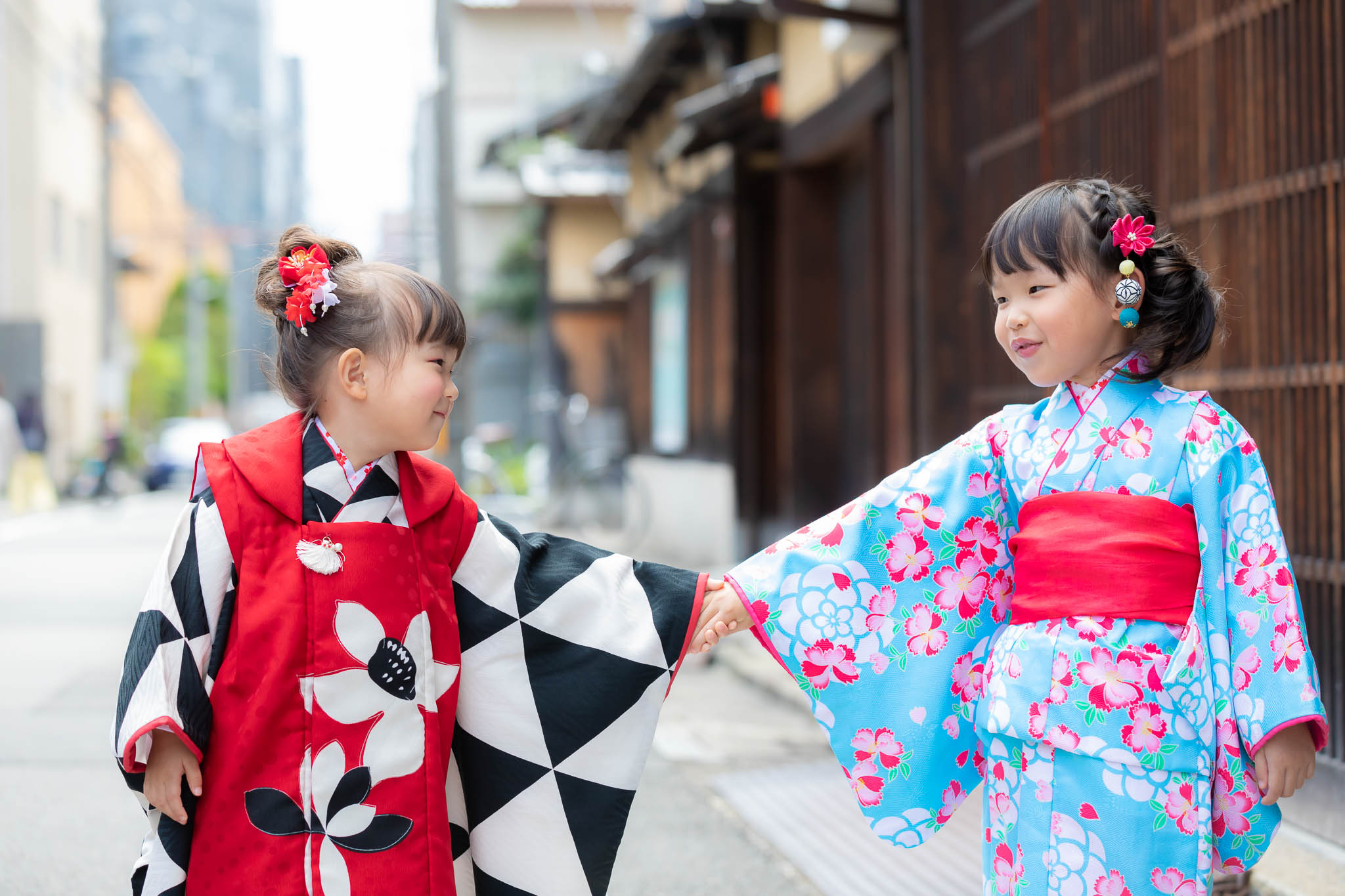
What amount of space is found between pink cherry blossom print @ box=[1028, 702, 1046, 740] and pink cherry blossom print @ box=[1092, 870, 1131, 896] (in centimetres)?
25

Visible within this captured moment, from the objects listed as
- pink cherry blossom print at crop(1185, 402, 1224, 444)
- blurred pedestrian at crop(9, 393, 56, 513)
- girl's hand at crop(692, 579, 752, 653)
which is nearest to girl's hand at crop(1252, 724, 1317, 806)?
pink cherry blossom print at crop(1185, 402, 1224, 444)

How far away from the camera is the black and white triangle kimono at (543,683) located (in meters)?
2.17

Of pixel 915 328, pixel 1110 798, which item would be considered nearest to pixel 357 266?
pixel 1110 798

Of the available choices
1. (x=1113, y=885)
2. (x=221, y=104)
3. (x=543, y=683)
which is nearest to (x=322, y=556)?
(x=543, y=683)

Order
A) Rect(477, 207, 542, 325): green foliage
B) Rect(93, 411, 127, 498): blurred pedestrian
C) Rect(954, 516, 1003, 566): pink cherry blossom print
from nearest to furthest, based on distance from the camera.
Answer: Rect(954, 516, 1003, 566): pink cherry blossom print < Rect(93, 411, 127, 498): blurred pedestrian < Rect(477, 207, 542, 325): green foliage

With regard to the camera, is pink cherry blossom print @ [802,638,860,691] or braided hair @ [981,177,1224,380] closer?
braided hair @ [981,177,1224,380]

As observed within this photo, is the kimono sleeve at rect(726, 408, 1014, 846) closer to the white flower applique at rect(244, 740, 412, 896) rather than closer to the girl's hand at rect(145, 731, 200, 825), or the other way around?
the white flower applique at rect(244, 740, 412, 896)

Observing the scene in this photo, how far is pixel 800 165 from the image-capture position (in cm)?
832

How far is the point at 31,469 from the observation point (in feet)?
54.6

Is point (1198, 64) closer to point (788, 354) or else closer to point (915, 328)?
point (915, 328)

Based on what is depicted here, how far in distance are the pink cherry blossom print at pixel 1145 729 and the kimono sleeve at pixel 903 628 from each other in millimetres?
405

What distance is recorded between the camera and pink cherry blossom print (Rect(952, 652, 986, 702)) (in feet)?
7.54

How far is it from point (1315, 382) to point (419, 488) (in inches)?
104

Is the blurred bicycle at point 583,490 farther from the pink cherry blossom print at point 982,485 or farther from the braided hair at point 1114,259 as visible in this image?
the braided hair at point 1114,259
